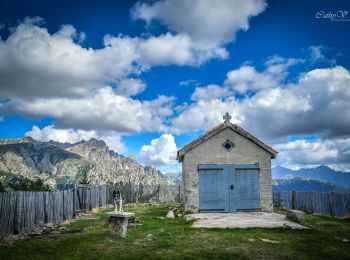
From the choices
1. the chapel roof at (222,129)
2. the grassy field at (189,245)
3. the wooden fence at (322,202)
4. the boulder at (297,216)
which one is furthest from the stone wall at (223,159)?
the grassy field at (189,245)

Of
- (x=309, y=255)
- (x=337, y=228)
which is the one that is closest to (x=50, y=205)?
(x=309, y=255)

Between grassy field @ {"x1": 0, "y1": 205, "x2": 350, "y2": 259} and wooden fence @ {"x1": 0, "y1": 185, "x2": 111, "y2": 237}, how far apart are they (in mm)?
1255

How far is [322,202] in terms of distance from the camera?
21828 millimetres

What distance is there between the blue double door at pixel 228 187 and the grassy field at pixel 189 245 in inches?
240

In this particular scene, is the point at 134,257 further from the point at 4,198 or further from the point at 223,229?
the point at 4,198

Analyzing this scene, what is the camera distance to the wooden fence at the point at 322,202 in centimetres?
2098

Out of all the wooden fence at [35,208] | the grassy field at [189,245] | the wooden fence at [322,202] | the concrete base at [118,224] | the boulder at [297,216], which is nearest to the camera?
the grassy field at [189,245]

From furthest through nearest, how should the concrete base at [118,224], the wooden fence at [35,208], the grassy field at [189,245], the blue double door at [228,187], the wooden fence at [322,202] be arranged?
the wooden fence at [322,202], the blue double door at [228,187], the wooden fence at [35,208], the concrete base at [118,224], the grassy field at [189,245]

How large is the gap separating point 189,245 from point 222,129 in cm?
1067

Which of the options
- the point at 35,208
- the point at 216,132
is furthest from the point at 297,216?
the point at 35,208

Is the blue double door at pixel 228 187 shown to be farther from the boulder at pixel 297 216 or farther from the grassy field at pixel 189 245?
the grassy field at pixel 189 245

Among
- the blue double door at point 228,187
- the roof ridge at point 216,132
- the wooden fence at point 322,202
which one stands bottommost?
the wooden fence at point 322,202

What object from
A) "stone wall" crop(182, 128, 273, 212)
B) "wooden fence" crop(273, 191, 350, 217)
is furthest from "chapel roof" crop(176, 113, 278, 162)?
"wooden fence" crop(273, 191, 350, 217)

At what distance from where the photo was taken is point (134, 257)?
830 cm
